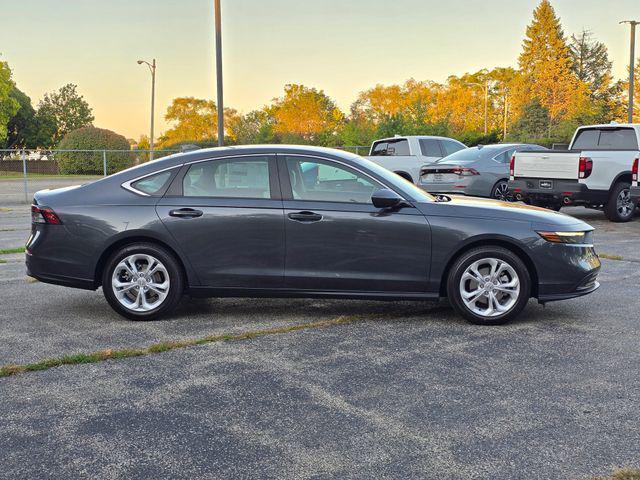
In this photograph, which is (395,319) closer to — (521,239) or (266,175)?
(521,239)

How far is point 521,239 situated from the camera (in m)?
5.64

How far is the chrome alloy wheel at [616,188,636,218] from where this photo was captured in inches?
548

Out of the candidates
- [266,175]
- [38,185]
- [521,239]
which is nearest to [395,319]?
[521,239]

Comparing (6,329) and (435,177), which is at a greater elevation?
(435,177)

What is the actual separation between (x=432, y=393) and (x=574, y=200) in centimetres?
1064

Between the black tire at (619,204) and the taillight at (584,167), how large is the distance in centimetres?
91

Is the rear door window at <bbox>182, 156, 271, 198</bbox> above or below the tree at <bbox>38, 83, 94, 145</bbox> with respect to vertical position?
below

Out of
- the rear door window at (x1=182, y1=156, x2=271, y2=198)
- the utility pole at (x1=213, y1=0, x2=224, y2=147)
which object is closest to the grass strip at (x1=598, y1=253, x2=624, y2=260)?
the rear door window at (x1=182, y1=156, x2=271, y2=198)

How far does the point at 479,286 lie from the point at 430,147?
13.2m

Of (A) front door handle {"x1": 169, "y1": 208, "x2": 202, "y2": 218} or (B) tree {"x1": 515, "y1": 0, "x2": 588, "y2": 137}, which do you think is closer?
(A) front door handle {"x1": 169, "y1": 208, "x2": 202, "y2": 218}

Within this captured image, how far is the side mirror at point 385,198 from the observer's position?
5.62 m

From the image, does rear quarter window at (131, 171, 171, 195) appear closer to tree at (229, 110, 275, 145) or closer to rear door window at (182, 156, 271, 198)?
rear door window at (182, 156, 271, 198)

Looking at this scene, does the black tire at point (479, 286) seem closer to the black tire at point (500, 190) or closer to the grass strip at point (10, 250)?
the grass strip at point (10, 250)

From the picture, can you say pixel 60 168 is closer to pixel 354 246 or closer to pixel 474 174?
pixel 474 174
